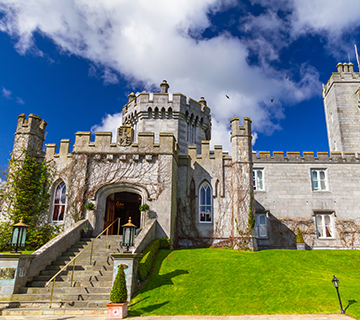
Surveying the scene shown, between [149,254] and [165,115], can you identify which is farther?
[165,115]

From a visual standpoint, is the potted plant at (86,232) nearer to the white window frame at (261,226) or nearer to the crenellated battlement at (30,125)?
the crenellated battlement at (30,125)

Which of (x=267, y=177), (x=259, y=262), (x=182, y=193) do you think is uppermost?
(x=267, y=177)

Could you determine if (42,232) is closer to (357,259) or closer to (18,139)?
(18,139)

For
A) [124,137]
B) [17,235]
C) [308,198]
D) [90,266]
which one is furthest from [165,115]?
[17,235]

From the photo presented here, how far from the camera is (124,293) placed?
9312mm

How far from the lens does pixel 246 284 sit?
11.0 metres

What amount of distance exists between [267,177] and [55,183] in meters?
14.7

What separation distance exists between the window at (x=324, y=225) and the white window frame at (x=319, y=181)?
1870 mm

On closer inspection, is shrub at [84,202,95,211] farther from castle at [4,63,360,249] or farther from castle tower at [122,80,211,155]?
castle tower at [122,80,211,155]

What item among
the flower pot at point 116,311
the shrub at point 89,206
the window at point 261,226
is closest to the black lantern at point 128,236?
the flower pot at point 116,311

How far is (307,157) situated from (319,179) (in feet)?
5.99

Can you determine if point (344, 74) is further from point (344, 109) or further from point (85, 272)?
point (85, 272)

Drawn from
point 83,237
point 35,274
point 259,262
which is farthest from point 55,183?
point 259,262

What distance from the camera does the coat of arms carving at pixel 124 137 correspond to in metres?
17.8
